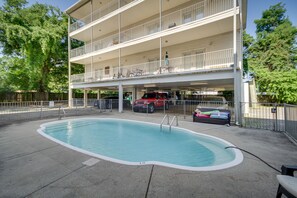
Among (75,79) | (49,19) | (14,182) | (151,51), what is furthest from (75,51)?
(14,182)

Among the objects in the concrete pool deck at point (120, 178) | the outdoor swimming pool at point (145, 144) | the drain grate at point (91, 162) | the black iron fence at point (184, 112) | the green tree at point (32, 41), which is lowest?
the outdoor swimming pool at point (145, 144)

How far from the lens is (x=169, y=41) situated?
13.3 m

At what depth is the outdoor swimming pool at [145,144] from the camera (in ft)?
15.4

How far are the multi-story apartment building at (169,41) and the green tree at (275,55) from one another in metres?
8.12

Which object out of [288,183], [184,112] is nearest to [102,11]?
[184,112]

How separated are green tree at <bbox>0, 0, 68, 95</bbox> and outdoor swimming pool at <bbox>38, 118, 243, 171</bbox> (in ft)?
44.3

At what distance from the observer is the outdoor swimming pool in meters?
4.69

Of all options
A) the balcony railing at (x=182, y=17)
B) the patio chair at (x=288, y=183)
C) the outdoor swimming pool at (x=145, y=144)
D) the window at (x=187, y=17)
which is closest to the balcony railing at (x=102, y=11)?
the balcony railing at (x=182, y=17)

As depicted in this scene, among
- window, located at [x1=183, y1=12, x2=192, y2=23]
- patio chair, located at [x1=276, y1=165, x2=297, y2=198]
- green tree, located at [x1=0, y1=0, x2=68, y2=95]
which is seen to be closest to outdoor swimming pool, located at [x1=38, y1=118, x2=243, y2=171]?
patio chair, located at [x1=276, y1=165, x2=297, y2=198]

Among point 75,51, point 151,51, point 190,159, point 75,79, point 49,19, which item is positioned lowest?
point 190,159

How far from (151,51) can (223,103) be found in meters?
9.46

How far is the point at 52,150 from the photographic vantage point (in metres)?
4.64

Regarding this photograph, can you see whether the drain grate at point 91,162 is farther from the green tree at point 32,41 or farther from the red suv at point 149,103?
the green tree at point 32,41

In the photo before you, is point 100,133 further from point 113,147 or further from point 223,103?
point 223,103
